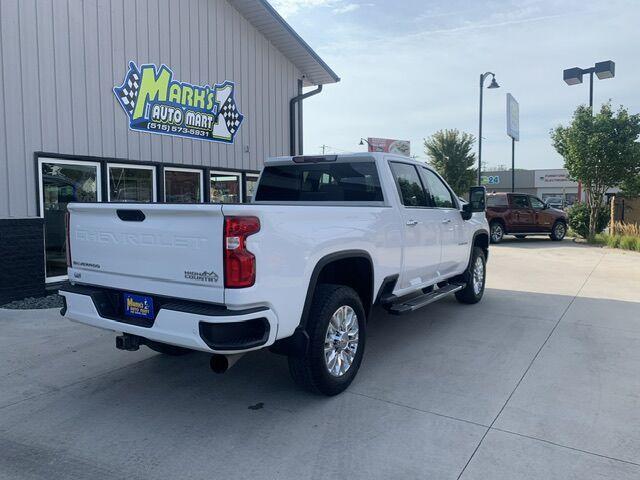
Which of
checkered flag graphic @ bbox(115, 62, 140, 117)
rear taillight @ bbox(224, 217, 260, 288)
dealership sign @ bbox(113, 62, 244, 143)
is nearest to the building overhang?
dealership sign @ bbox(113, 62, 244, 143)

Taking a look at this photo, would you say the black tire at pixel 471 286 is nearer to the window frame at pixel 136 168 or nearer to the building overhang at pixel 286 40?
the window frame at pixel 136 168

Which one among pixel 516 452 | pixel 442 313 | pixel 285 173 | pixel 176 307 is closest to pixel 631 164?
pixel 442 313

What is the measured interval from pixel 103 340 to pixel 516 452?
Result: 4425 mm

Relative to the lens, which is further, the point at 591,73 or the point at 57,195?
the point at 591,73

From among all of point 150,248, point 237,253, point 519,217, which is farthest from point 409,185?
point 519,217

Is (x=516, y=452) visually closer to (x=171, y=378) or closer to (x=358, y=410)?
(x=358, y=410)

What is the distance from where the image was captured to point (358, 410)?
398cm

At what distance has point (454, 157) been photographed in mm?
32531

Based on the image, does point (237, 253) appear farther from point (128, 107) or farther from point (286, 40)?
point (286, 40)

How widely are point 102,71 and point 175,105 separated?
1619 mm

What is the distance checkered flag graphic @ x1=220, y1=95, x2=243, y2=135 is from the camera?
11.2 metres

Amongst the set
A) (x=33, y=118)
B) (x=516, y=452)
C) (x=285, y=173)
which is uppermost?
(x=33, y=118)

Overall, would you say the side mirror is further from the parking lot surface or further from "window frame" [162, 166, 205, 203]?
"window frame" [162, 166, 205, 203]

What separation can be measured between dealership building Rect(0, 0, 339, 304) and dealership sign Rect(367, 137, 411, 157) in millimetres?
25024
